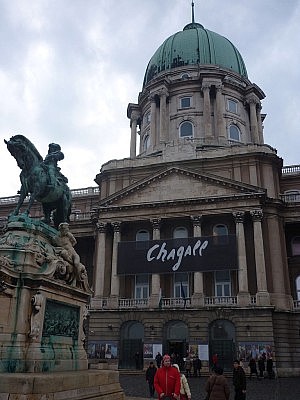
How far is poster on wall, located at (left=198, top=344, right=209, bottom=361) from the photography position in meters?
32.4

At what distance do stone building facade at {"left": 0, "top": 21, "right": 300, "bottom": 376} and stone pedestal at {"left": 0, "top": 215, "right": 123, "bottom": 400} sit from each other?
25.3m

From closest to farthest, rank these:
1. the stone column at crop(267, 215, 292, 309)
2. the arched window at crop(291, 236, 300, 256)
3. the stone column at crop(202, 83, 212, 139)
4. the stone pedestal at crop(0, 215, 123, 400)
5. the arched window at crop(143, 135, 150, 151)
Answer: the stone pedestal at crop(0, 215, 123, 400), the stone column at crop(267, 215, 292, 309), the arched window at crop(291, 236, 300, 256), the stone column at crop(202, 83, 212, 139), the arched window at crop(143, 135, 150, 151)

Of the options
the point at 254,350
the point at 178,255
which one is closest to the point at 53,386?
the point at 254,350

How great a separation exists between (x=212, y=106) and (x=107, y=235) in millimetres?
24476

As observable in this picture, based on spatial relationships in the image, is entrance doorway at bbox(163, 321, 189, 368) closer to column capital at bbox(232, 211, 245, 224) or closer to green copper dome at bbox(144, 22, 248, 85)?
column capital at bbox(232, 211, 245, 224)

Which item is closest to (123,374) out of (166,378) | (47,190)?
(47,190)

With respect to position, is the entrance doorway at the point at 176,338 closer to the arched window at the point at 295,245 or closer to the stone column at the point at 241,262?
the stone column at the point at 241,262

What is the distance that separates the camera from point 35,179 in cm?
1016

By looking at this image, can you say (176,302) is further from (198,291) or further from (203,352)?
(203,352)

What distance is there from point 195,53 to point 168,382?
57.3 m

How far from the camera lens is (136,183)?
1555 inches

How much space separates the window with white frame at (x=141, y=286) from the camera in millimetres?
38344

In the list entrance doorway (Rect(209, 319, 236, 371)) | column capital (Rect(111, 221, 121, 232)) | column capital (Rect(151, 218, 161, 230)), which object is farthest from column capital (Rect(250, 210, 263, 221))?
column capital (Rect(111, 221, 121, 232))

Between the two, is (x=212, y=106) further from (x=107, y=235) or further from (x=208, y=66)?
(x=107, y=235)
